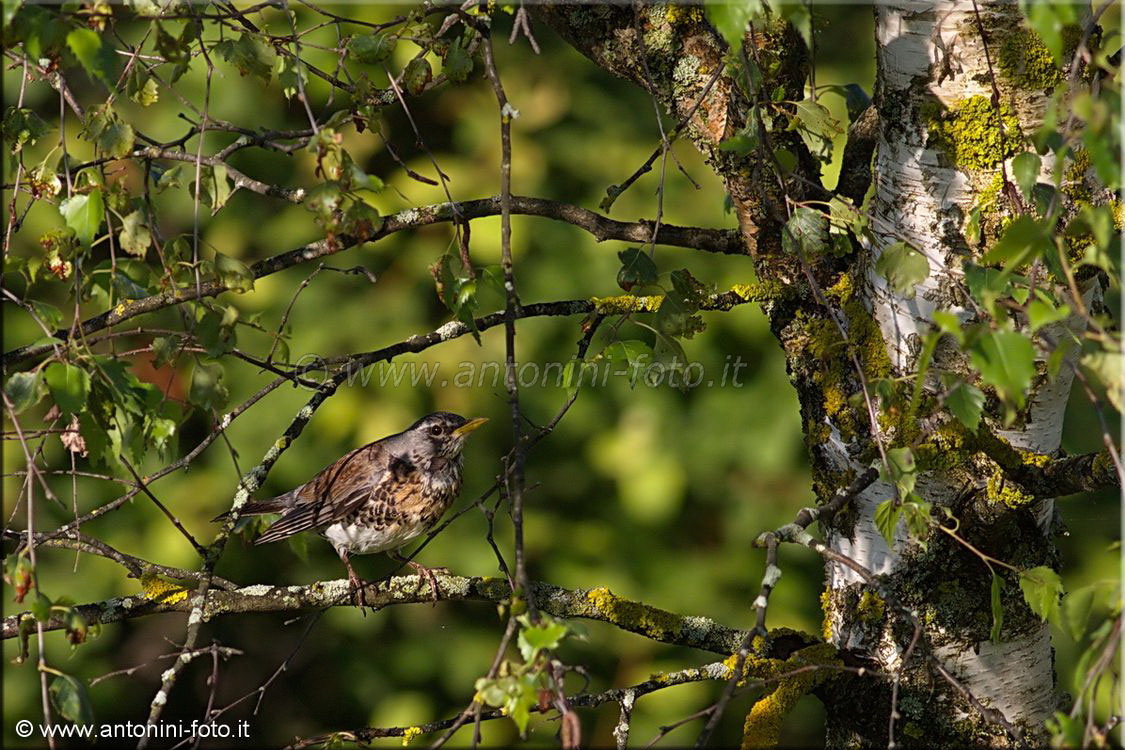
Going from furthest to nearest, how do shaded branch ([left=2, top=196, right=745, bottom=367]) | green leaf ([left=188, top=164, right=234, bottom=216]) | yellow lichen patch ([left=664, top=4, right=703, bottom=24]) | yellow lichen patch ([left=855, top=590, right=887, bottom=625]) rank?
1. yellow lichen patch ([left=664, top=4, right=703, bottom=24])
2. yellow lichen patch ([left=855, top=590, right=887, bottom=625])
3. shaded branch ([left=2, top=196, right=745, bottom=367])
4. green leaf ([left=188, top=164, right=234, bottom=216])

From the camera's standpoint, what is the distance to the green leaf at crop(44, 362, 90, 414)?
164 centimetres

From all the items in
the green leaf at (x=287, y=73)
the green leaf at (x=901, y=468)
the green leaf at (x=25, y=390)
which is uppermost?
the green leaf at (x=287, y=73)

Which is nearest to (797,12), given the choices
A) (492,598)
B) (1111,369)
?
(1111,369)

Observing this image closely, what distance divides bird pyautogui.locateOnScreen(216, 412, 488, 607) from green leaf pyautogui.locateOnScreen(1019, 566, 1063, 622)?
6.98 ft

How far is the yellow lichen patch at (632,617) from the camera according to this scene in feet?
8.39

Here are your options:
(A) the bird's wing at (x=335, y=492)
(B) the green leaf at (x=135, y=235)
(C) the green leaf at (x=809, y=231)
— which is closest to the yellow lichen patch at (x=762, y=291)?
(C) the green leaf at (x=809, y=231)

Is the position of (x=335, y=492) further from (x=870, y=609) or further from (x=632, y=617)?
(x=870, y=609)

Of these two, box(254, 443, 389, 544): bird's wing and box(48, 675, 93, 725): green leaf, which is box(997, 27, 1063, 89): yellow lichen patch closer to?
box(48, 675, 93, 725): green leaf

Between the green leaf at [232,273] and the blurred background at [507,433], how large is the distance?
69.0 inches

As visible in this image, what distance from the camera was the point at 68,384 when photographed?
65.2 inches

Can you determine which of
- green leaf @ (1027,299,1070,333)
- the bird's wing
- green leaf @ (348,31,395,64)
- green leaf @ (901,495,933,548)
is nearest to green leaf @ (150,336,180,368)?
green leaf @ (348,31,395,64)

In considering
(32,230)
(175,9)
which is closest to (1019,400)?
(175,9)

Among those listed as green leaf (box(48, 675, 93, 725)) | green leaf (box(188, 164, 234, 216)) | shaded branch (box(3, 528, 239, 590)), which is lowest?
green leaf (box(48, 675, 93, 725))

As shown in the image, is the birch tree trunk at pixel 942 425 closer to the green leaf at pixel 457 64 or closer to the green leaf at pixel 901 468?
the green leaf at pixel 901 468
